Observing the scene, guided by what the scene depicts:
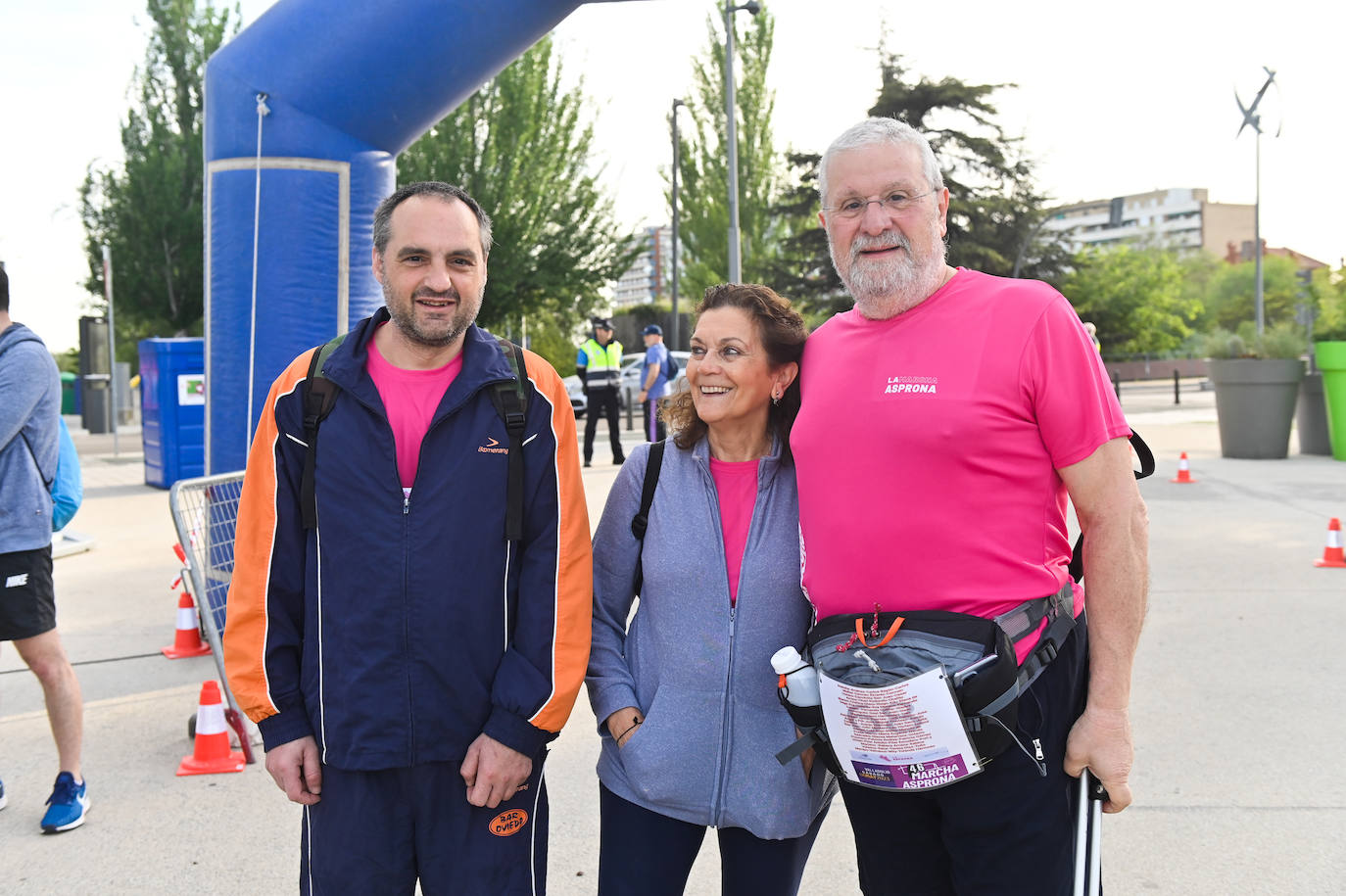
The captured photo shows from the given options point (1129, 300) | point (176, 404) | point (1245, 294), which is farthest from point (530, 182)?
point (1245, 294)

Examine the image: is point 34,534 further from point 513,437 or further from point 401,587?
point 513,437

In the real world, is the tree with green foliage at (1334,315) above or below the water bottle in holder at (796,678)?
above

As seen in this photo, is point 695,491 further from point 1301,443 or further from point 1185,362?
point 1185,362

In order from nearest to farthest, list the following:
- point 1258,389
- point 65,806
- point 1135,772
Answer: point 65,806 → point 1135,772 → point 1258,389

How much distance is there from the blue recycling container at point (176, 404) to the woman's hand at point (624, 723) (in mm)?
11723

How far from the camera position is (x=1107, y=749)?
206 cm

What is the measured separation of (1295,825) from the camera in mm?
3658

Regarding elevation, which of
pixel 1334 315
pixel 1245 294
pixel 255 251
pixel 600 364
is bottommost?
pixel 600 364

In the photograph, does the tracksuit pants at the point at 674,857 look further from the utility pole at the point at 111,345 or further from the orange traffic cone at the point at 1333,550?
the utility pole at the point at 111,345

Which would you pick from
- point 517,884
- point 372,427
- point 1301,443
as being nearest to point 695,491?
point 372,427

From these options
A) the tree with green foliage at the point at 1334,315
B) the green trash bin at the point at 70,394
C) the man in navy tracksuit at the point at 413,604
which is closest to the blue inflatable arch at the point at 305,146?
the man in navy tracksuit at the point at 413,604

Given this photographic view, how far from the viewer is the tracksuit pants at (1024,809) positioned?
81.2 inches

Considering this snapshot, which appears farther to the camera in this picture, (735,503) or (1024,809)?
(735,503)

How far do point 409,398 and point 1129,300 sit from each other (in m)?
46.8
